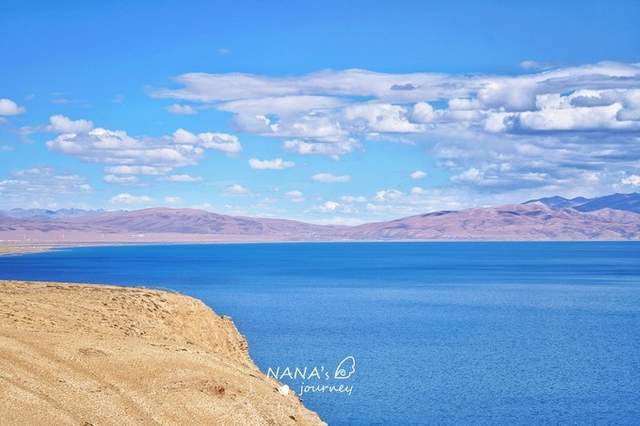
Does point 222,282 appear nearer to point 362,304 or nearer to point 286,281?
point 286,281

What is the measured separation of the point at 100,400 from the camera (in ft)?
103

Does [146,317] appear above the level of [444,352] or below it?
above

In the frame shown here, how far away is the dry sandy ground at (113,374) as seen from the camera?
1194 inches

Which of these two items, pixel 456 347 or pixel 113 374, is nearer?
pixel 113 374

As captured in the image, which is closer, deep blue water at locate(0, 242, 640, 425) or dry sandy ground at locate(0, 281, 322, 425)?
dry sandy ground at locate(0, 281, 322, 425)

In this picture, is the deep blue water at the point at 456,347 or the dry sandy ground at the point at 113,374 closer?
the dry sandy ground at the point at 113,374

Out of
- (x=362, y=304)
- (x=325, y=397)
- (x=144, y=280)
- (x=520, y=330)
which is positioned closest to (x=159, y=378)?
(x=325, y=397)

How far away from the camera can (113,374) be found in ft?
113

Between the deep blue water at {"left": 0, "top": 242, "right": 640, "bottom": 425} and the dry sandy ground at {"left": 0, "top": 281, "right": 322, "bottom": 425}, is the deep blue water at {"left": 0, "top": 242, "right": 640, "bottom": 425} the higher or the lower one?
the lower one

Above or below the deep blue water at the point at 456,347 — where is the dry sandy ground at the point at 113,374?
above

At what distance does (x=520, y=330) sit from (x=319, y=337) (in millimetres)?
22362

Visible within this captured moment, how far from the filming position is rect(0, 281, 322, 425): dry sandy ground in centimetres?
3033

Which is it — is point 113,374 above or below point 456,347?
above

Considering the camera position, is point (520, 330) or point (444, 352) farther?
point (520, 330)
